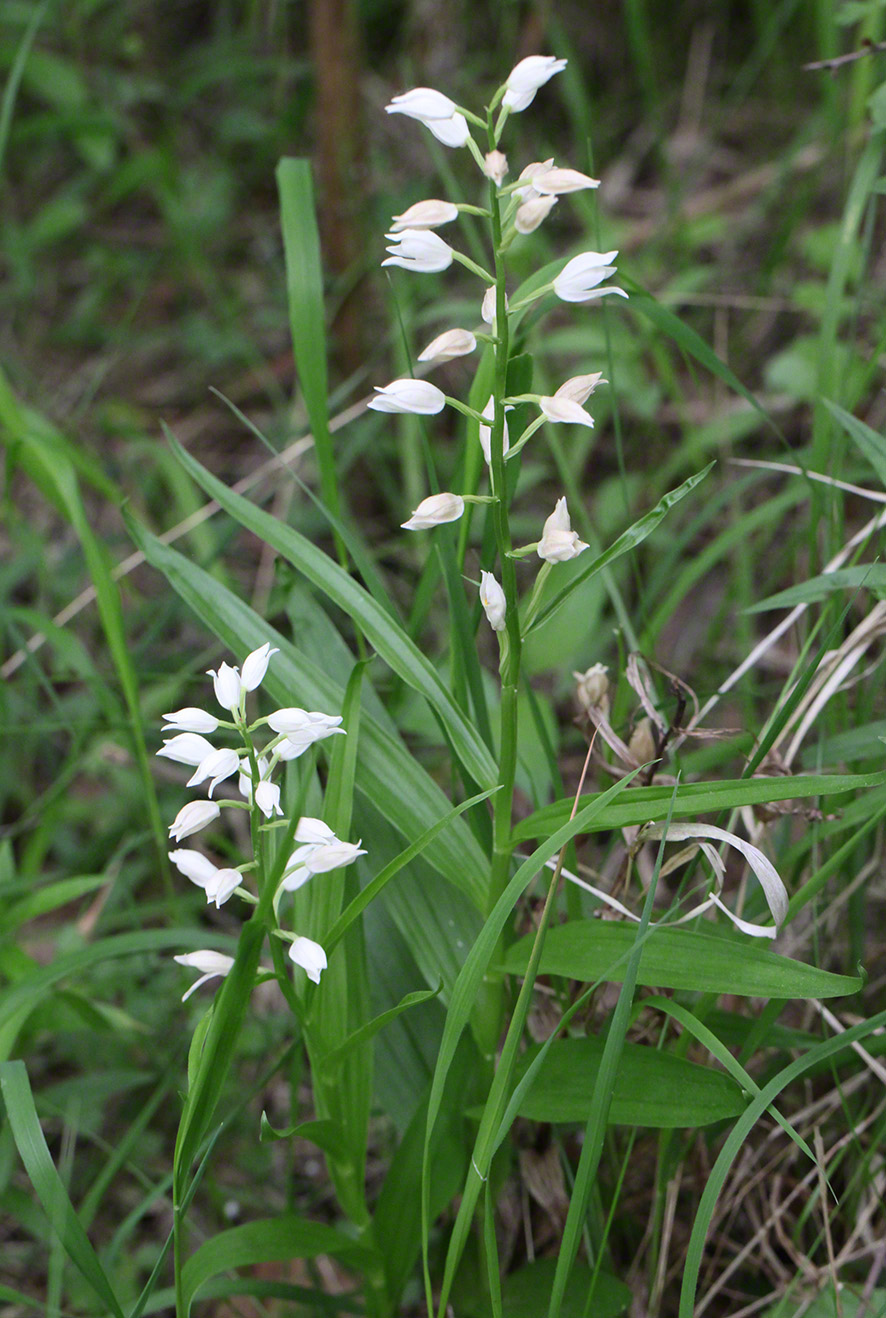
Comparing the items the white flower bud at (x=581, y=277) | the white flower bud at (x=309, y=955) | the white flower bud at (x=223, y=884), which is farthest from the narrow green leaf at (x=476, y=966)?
the white flower bud at (x=581, y=277)

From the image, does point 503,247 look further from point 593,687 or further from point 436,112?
point 593,687

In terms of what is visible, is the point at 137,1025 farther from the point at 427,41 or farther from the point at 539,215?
the point at 427,41

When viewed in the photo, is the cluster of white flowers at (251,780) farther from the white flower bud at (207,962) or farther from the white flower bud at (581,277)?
the white flower bud at (581,277)

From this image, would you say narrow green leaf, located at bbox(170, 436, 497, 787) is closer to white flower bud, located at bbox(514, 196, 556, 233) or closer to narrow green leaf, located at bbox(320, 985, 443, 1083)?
narrow green leaf, located at bbox(320, 985, 443, 1083)

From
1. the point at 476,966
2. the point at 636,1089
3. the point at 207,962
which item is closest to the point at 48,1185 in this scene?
the point at 207,962

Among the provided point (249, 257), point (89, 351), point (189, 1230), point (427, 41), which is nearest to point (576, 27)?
point (427, 41)

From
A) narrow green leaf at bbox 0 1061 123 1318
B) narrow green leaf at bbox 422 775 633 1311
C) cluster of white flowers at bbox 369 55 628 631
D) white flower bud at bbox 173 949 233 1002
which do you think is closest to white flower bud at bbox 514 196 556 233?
cluster of white flowers at bbox 369 55 628 631
